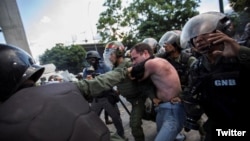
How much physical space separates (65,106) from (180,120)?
1843mm

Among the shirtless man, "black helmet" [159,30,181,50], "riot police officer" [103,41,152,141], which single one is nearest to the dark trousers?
"riot police officer" [103,41,152,141]

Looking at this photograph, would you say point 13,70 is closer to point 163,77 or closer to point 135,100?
point 163,77

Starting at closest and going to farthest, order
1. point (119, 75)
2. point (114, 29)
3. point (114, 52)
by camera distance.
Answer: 1. point (119, 75)
2. point (114, 52)
3. point (114, 29)

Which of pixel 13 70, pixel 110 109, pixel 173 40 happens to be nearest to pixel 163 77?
pixel 173 40

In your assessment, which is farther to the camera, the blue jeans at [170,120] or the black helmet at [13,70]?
the blue jeans at [170,120]

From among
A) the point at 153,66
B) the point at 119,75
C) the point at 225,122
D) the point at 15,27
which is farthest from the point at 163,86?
the point at 15,27

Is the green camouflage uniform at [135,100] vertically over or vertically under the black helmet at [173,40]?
under

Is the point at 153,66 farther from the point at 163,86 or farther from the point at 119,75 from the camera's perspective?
the point at 119,75

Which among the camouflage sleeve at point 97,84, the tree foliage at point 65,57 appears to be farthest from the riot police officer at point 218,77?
the tree foliage at point 65,57

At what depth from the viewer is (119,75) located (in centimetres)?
207

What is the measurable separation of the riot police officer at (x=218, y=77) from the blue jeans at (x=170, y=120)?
0.64 metres

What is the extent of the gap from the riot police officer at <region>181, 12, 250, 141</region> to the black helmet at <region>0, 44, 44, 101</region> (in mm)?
1146

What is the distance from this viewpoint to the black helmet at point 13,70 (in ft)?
4.44

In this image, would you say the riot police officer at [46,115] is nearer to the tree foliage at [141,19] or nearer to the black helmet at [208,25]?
the black helmet at [208,25]
